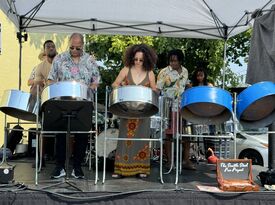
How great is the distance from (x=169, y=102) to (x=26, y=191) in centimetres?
145

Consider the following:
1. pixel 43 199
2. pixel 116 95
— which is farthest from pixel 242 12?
pixel 43 199

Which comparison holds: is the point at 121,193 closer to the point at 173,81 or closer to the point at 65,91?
the point at 65,91

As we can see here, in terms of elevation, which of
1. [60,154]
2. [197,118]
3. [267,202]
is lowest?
[267,202]

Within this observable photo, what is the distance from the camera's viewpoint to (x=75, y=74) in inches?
119

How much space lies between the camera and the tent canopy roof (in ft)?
14.4

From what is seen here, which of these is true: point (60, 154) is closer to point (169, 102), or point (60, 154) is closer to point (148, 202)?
point (148, 202)

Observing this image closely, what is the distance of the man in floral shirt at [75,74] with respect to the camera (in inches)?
117

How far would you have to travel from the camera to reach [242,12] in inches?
175

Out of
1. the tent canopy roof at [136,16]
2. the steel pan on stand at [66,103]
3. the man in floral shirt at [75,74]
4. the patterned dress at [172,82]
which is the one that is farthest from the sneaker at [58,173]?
the tent canopy roof at [136,16]

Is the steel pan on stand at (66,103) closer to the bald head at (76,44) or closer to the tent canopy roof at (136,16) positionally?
the bald head at (76,44)

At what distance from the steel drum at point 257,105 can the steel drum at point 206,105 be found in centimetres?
10

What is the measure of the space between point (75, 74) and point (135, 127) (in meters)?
0.57

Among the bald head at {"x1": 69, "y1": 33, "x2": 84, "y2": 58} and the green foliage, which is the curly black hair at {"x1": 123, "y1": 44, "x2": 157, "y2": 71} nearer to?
the bald head at {"x1": 69, "y1": 33, "x2": 84, "y2": 58}

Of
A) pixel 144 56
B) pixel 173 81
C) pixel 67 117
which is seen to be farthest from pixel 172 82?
pixel 67 117
